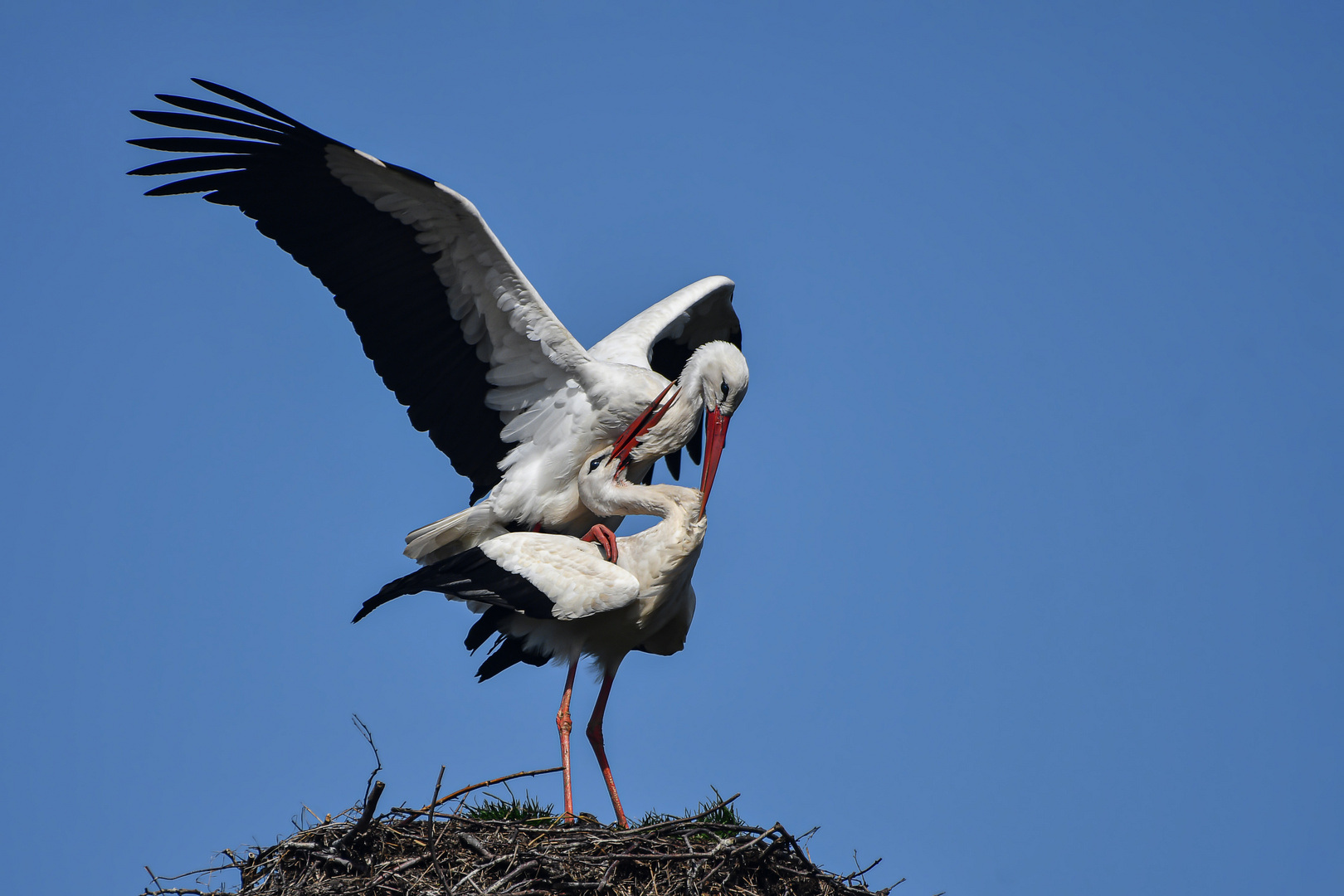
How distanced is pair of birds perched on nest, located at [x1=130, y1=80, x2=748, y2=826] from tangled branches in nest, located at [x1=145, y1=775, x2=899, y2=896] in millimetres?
812

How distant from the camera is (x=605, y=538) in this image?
6.57 m

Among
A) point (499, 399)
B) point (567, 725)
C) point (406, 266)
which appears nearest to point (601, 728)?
point (567, 725)

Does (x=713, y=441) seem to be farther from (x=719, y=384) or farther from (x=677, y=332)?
(x=677, y=332)

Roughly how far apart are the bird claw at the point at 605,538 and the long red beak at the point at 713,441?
552 millimetres

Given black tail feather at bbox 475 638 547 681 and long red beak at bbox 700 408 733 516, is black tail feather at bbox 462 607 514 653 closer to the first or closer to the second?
black tail feather at bbox 475 638 547 681

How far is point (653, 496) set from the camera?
21.6ft

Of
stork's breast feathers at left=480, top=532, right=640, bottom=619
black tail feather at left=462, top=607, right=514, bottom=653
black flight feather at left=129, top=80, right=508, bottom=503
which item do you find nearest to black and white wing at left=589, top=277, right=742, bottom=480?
black flight feather at left=129, top=80, right=508, bottom=503

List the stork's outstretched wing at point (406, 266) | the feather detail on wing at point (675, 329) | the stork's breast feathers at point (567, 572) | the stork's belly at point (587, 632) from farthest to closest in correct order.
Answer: the feather detail on wing at point (675, 329) → the stork's outstretched wing at point (406, 266) → the stork's belly at point (587, 632) → the stork's breast feathers at point (567, 572)

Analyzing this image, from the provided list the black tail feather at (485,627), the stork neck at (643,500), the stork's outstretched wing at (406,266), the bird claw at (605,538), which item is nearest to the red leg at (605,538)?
the bird claw at (605,538)

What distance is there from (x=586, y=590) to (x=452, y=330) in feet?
6.47

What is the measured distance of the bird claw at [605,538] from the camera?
646cm

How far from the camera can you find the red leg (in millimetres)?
6461

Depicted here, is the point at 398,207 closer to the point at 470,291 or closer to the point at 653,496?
the point at 470,291

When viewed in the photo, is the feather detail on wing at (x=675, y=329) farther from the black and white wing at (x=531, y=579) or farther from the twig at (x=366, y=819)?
the twig at (x=366, y=819)
